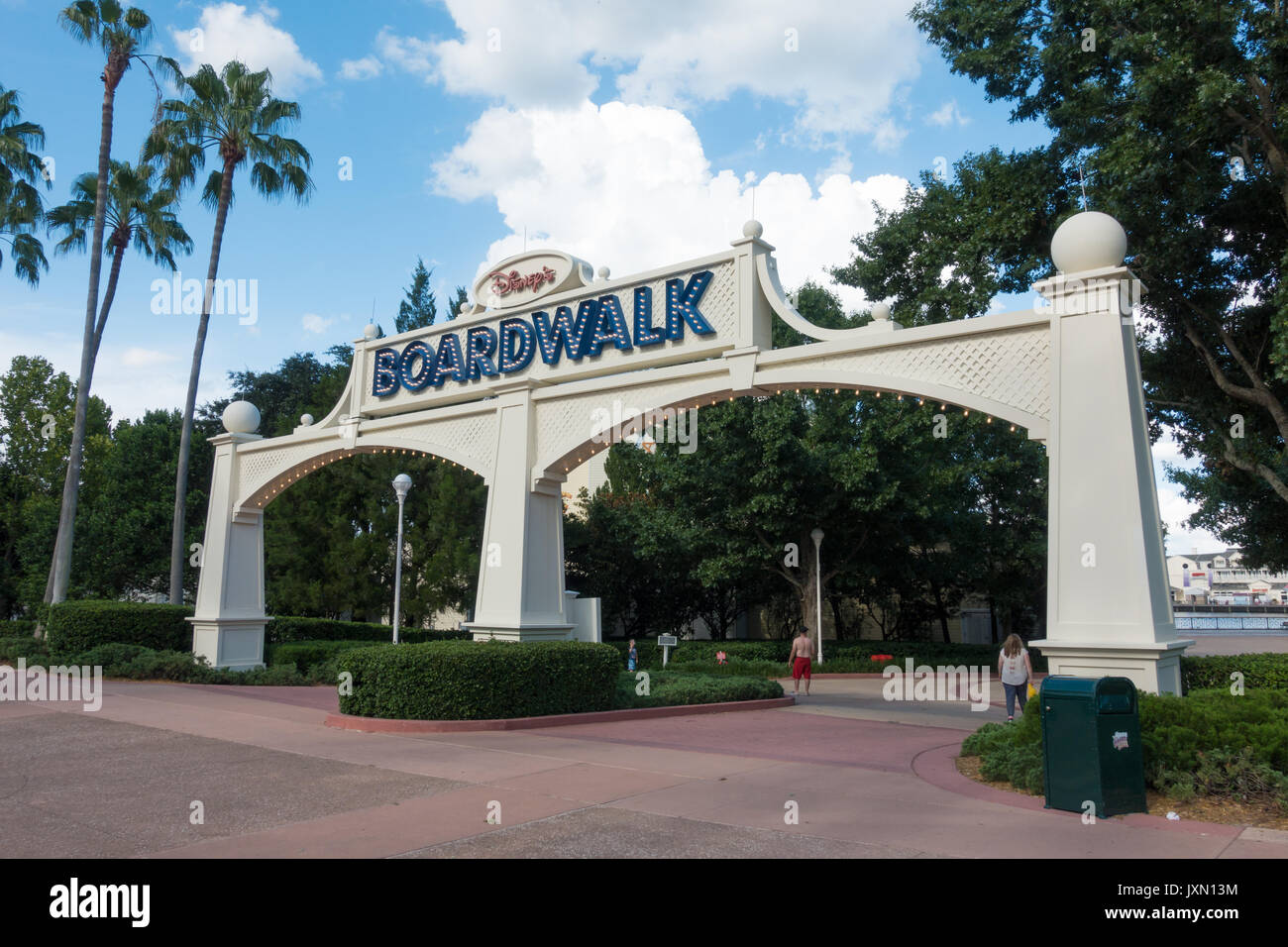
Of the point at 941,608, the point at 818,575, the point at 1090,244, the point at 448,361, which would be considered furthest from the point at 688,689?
the point at 941,608

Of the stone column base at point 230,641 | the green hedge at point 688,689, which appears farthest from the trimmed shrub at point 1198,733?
the stone column base at point 230,641

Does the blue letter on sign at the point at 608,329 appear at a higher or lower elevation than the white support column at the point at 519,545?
higher

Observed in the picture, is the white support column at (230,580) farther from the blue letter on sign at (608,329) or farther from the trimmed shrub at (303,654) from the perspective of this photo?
the blue letter on sign at (608,329)

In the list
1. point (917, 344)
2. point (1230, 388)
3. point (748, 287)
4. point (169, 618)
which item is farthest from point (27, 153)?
point (1230, 388)

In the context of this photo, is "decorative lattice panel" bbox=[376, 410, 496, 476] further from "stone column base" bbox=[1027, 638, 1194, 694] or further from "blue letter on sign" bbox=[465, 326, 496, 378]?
"stone column base" bbox=[1027, 638, 1194, 694]

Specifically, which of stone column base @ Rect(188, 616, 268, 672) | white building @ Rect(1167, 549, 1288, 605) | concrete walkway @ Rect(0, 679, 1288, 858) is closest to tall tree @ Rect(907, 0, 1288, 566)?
concrete walkway @ Rect(0, 679, 1288, 858)

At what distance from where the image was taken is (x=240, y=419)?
18.8 metres

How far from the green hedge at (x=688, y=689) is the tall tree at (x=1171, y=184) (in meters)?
8.18

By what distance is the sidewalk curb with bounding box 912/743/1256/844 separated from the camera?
6195mm

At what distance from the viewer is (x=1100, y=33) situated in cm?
1466

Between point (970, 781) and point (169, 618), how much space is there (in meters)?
16.7

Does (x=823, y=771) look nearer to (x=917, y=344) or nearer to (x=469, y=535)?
(x=917, y=344)

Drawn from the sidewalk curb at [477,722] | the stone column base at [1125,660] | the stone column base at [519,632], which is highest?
the stone column base at [519,632]

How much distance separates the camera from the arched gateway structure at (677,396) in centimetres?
878
